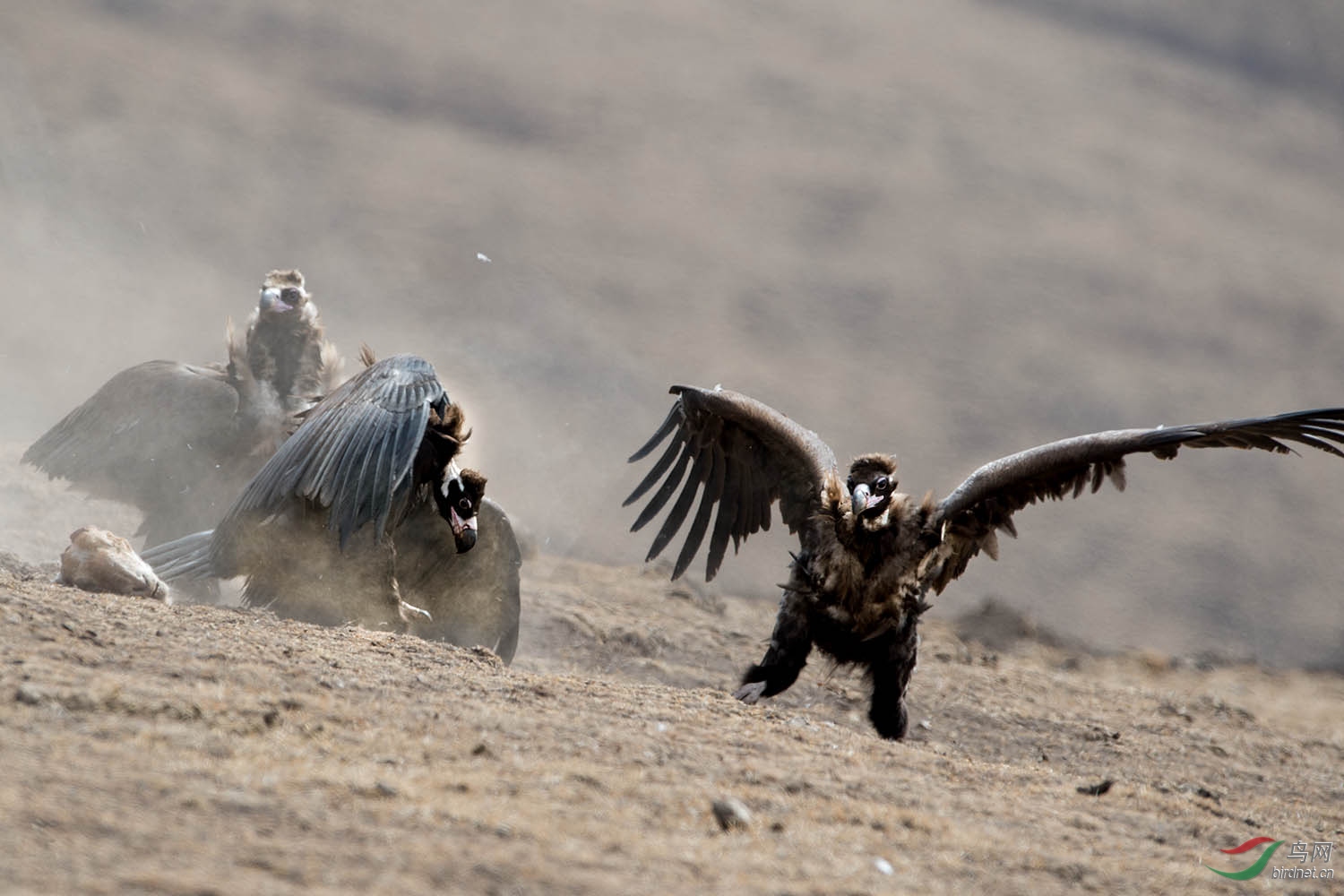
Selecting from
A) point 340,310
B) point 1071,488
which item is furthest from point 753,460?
point 340,310

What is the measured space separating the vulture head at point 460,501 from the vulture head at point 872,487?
5.05ft

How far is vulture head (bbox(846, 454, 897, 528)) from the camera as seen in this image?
541 cm

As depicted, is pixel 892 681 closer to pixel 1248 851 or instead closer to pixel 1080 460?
pixel 1080 460

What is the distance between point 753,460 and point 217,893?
4517 millimetres

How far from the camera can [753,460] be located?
256 inches

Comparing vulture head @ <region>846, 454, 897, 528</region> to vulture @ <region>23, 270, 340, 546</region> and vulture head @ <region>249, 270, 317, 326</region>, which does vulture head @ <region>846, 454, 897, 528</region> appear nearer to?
vulture @ <region>23, 270, 340, 546</region>

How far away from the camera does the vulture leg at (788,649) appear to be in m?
5.58

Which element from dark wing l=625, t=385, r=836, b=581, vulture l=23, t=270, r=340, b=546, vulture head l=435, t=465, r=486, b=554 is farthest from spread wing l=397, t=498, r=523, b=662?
vulture l=23, t=270, r=340, b=546

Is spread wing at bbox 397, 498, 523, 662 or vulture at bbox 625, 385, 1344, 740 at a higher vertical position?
vulture at bbox 625, 385, 1344, 740

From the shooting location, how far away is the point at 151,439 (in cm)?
757

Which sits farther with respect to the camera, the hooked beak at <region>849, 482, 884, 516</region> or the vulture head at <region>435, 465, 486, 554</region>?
the vulture head at <region>435, 465, 486, 554</region>

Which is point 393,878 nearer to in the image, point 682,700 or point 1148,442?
Result: point 682,700

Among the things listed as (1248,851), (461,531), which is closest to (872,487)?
(461,531)

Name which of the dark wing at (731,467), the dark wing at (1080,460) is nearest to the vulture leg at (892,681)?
the dark wing at (1080,460)
